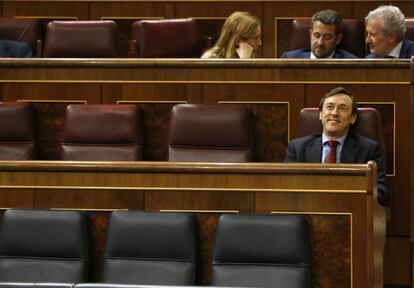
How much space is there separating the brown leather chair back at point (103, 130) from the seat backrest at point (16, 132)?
7 cm

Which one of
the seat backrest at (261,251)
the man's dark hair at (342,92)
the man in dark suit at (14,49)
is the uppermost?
the man in dark suit at (14,49)

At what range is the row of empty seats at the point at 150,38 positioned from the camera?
65.0 inches

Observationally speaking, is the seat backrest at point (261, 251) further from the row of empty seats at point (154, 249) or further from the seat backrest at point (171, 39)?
the seat backrest at point (171, 39)

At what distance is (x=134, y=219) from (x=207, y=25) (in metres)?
0.88

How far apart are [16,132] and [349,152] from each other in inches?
18.7

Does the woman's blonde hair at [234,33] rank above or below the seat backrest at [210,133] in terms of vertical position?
above

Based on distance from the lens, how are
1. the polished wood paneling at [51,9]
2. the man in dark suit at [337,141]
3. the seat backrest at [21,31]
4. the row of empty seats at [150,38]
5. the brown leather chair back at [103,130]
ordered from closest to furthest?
1. the man in dark suit at [337,141]
2. the brown leather chair back at [103,130]
3. the row of empty seats at [150,38]
4. the seat backrest at [21,31]
5. the polished wood paneling at [51,9]

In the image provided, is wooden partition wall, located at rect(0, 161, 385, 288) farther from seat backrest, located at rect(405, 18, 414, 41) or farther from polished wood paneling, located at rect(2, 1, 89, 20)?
polished wood paneling, located at rect(2, 1, 89, 20)

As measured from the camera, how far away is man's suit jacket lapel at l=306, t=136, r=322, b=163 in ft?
4.19

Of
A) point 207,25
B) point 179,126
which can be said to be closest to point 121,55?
point 207,25

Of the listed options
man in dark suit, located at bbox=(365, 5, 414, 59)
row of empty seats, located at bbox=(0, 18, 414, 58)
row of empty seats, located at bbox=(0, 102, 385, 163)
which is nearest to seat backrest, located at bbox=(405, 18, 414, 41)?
row of empty seats, located at bbox=(0, 18, 414, 58)

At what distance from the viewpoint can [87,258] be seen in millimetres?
1070

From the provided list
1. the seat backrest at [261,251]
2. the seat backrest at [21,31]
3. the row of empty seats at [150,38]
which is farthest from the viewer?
the seat backrest at [21,31]

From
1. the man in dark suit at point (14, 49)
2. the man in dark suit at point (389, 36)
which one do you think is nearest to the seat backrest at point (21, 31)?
the man in dark suit at point (14, 49)
